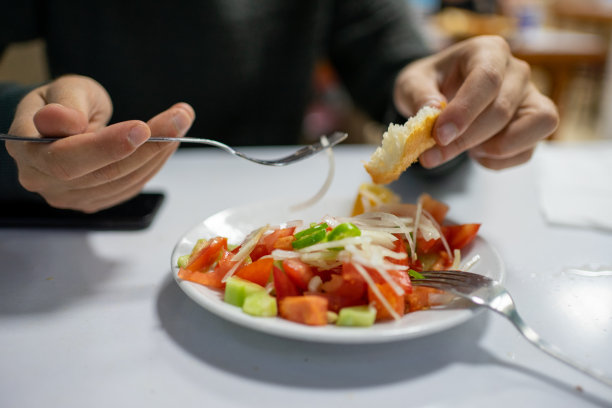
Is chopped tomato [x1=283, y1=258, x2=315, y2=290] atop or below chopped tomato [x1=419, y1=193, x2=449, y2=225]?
atop

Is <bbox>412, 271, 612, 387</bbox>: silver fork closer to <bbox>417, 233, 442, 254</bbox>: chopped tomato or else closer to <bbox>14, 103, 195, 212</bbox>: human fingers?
<bbox>417, 233, 442, 254</bbox>: chopped tomato

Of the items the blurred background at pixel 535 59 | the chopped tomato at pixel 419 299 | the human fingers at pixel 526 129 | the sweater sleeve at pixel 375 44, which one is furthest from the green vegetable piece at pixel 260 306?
the blurred background at pixel 535 59

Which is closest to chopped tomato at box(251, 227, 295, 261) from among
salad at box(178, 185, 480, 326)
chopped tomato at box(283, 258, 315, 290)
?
salad at box(178, 185, 480, 326)

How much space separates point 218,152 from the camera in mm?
1855

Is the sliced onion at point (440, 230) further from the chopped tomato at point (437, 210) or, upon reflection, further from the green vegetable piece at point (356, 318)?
the green vegetable piece at point (356, 318)

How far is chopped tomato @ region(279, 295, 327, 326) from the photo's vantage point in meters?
0.71

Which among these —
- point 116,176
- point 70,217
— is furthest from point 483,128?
point 70,217

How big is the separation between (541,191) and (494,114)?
480mm

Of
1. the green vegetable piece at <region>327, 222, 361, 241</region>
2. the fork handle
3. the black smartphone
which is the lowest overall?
the black smartphone

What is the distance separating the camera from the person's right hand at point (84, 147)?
0.86m

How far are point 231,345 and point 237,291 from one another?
9 centimetres

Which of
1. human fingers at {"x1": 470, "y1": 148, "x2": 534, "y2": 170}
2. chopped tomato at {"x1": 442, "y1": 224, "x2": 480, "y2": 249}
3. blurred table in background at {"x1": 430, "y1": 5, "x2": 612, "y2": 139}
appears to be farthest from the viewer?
blurred table in background at {"x1": 430, "y1": 5, "x2": 612, "y2": 139}

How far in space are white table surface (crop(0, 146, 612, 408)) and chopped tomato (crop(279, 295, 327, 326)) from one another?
0.24ft

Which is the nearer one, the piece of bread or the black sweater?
the piece of bread
